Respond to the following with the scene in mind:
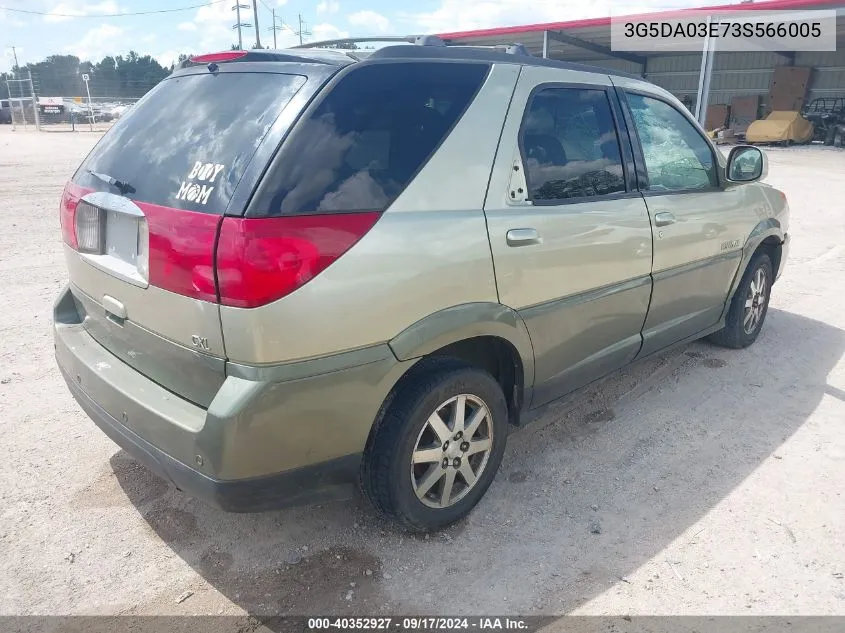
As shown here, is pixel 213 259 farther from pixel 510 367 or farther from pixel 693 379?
pixel 693 379

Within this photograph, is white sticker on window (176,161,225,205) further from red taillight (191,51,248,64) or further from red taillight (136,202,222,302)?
red taillight (191,51,248,64)

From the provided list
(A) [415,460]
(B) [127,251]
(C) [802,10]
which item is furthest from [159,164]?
(C) [802,10]

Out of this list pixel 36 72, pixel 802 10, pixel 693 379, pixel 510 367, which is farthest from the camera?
pixel 36 72

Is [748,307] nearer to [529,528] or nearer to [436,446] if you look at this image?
[529,528]

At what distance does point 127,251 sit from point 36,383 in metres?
2.15

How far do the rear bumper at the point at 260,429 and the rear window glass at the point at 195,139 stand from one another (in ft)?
2.04

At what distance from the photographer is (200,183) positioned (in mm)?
2152

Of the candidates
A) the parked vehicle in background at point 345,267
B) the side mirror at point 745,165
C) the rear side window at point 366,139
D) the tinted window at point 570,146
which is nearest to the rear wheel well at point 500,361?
the parked vehicle in background at point 345,267

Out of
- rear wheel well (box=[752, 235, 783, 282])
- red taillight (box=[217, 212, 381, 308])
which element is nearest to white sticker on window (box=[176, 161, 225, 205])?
red taillight (box=[217, 212, 381, 308])

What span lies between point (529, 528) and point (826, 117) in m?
27.6

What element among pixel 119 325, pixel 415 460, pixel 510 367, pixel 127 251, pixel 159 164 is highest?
pixel 159 164

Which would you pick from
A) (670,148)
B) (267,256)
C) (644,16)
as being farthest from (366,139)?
(644,16)

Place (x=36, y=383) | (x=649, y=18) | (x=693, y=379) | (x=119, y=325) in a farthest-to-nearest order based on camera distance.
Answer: (x=649, y=18)
(x=693, y=379)
(x=36, y=383)
(x=119, y=325)

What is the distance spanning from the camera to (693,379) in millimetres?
4281
